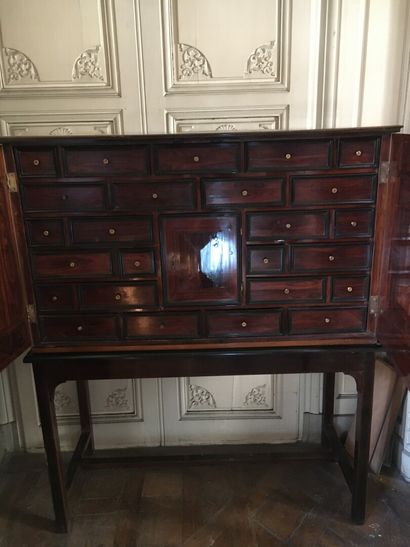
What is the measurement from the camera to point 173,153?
154 cm

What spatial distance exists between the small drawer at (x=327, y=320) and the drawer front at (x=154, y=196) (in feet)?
2.04

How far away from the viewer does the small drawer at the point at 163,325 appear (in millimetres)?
1672

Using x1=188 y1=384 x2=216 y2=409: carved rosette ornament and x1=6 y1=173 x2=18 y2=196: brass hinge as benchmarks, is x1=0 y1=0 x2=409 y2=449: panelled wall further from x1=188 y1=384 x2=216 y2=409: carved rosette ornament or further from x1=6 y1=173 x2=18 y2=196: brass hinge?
x1=188 y1=384 x2=216 y2=409: carved rosette ornament

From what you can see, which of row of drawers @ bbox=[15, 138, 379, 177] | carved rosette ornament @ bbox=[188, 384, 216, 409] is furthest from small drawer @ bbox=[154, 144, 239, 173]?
carved rosette ornament @ bbox=[188, 384, 216, 409]

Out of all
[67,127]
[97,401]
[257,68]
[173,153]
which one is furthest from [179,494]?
[257,68]

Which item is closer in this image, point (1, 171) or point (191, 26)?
point (1, 171)

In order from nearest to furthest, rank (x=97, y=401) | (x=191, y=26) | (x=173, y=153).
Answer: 1. (x=173, y=153)
2. (x=191, y=26)
3. (x=97, y=401)

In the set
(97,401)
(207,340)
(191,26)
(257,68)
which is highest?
(191,26)

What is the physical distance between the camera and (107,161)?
60.7 inches

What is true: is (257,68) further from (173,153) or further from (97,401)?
(97,401)

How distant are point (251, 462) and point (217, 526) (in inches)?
15.2

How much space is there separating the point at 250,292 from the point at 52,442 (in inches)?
42.0

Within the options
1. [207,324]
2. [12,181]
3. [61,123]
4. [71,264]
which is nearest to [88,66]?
[61,123]

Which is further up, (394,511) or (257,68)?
(257,68)
